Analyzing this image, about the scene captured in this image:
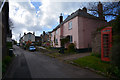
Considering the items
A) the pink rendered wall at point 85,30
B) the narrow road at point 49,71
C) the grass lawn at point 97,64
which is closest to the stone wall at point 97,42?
the grass lawn at point 97,64

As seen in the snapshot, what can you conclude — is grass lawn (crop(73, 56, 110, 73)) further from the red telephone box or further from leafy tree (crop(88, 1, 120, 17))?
leafy tree (crop(88, 1, 120, 17))

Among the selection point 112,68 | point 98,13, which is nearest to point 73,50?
point 98,13

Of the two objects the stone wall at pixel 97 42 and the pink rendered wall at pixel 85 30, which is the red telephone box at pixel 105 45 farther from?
the pink rendered wall at pixel 85 30

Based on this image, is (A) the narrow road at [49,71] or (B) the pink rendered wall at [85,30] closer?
(A) the narrow road at [49,71]

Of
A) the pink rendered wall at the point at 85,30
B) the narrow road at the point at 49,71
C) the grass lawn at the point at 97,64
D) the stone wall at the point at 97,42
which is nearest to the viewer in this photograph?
the narrow road at the point at 49,71

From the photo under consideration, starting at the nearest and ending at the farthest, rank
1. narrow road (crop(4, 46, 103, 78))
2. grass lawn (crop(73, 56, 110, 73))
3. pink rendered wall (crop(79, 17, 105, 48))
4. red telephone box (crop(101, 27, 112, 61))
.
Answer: narrow road (crop(4, 46, 103, 78)), grass lawn (crop(73, 56, 110, 73)), red telephone box (crop(101, 27, 112, 61)), pink rendered wall (crop(79, 17, 105, 48))

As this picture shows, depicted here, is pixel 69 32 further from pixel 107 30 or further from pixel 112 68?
pixel 112 68

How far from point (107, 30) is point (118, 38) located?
11.5 ft

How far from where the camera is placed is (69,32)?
56.9 feet

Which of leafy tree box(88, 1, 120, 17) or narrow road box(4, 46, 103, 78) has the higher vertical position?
leafy tree box(88, 1, 120, 17)

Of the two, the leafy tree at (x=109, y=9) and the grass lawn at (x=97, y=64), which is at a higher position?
the leafy tree at (x=109, y=9)

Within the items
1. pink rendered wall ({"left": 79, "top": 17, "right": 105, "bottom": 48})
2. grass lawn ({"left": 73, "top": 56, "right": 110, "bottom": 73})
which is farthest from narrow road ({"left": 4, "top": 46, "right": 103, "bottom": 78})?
pink rendered wall ({"left": 79, "top": 17, "right": 105, "bottom": 48})

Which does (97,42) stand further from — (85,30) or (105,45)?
(85,30)

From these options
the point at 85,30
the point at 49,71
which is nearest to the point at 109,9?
the point at 85,30
